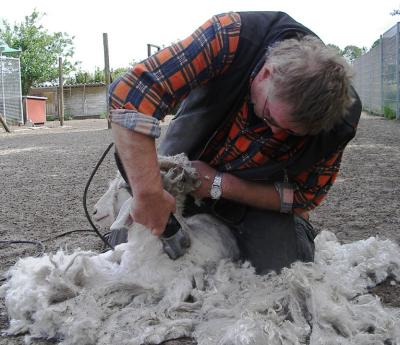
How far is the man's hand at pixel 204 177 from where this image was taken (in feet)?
6.91

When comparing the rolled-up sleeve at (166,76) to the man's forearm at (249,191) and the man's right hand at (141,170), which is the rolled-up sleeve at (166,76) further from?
the man's forearm at (249,191)

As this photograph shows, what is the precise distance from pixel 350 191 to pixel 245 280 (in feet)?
6.87

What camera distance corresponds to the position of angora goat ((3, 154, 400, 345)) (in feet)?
5.52

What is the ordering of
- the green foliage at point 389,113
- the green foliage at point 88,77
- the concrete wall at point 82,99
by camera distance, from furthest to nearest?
1. the green foliage at point 88,77
2. the concrete wall at point 82,99
3. the green foliage at point 389,113

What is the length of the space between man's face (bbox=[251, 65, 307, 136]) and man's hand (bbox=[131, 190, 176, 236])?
44cm

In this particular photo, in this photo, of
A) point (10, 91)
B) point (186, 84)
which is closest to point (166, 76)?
point (186, 84)

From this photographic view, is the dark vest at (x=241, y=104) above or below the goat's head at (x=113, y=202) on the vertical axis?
above

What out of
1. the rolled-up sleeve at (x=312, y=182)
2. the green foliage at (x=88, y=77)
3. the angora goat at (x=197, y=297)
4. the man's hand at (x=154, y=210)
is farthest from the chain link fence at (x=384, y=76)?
the green foliage at (x=88, y=77)

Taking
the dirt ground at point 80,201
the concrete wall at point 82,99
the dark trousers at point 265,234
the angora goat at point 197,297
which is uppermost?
the dark trousers at point 265,234

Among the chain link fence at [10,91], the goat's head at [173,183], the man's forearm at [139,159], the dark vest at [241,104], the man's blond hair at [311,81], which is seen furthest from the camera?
the chain link fence at [10,91]

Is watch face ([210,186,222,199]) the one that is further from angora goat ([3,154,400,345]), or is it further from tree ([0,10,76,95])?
tree ([0,10,76,95])

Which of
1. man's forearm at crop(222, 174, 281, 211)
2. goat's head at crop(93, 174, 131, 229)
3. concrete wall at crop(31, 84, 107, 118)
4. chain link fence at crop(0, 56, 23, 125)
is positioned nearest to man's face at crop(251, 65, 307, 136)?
man's forearm at crop(222, 174, 281, 211)

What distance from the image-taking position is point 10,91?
14812 millimetres

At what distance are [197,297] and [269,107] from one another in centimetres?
72
